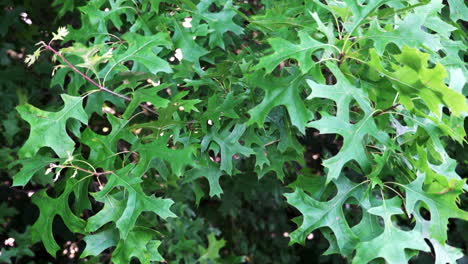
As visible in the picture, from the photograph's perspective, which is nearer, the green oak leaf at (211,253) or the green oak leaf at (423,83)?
the green oak leaf at (423,83)

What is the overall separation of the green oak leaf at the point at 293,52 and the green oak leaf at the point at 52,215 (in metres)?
0.69

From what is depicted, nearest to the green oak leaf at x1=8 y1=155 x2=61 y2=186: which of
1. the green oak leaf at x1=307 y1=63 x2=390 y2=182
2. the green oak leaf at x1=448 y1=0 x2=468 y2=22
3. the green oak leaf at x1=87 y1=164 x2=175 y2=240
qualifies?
the green oak leaf at x1=87 y1=164 x2=175 y2=240

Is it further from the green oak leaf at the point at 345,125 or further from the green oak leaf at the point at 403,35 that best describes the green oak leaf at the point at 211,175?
the green oak leaf at the point at 403,35

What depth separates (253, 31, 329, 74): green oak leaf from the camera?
4.79 feet

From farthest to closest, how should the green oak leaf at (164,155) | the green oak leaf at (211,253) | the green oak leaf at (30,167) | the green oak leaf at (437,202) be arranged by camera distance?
the green oak leaf at (211,253) → the green oak leaf at (30,167) → the green oak leaf at (164,155) → the green oak leaf at (437,202)

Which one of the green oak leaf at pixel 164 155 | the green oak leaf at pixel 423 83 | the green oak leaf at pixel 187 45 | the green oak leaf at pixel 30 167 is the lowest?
the green oak leaf at pixel 30 167

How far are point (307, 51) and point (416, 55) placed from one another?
267 millimetres

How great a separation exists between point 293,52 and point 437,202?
0.57 meters

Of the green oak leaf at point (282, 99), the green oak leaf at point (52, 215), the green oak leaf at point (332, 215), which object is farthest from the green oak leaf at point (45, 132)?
the green oak leaf at point (332, 215)

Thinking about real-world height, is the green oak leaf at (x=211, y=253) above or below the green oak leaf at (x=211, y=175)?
below

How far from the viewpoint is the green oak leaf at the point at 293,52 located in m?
1.46

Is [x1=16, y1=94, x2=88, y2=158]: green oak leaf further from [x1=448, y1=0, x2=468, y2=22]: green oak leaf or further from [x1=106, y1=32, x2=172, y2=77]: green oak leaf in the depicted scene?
[x1=448, y1=0, x2=468, y2=22]: green oak leaf

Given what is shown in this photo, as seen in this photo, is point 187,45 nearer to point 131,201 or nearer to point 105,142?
point 105,142

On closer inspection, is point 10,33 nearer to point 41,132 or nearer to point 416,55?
point 41,132
